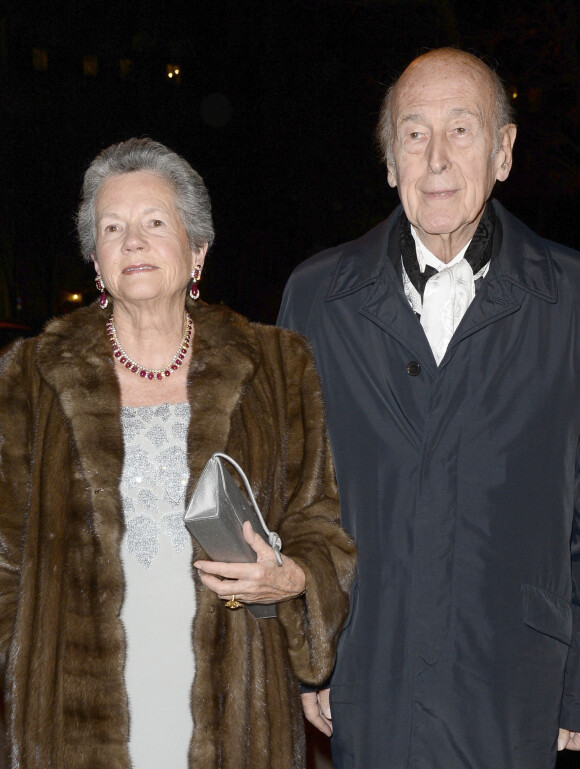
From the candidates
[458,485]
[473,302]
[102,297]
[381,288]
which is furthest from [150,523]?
[473,302]

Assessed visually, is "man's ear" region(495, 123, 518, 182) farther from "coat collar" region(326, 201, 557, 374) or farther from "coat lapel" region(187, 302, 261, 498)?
"coat lapel" region(187, 302, 261, 498)

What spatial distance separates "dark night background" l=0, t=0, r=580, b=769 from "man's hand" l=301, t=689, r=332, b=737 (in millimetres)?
6685

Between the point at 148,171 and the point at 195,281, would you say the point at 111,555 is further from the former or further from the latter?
the point at 148,171

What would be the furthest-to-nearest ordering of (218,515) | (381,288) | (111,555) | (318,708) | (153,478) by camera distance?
(318,708) < (381,288) < (153,478) < (111,555) < (218,515)

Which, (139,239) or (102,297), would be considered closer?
(139,239)

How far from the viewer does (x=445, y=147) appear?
2402 mm

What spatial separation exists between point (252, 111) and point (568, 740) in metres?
13.7

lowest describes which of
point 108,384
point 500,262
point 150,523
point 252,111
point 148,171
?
point 150,523

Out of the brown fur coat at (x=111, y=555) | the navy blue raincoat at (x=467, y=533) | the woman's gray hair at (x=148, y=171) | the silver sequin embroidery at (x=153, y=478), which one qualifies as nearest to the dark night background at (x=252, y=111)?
the woman's gray hair at (x=148, y=171)

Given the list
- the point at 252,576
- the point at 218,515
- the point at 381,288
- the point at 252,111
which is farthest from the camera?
the point at 252,111

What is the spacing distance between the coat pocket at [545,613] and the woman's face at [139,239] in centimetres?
125

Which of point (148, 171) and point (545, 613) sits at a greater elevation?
point (148, 171)

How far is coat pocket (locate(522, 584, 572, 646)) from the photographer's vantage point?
2283mm

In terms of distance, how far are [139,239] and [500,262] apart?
0.99 metres
